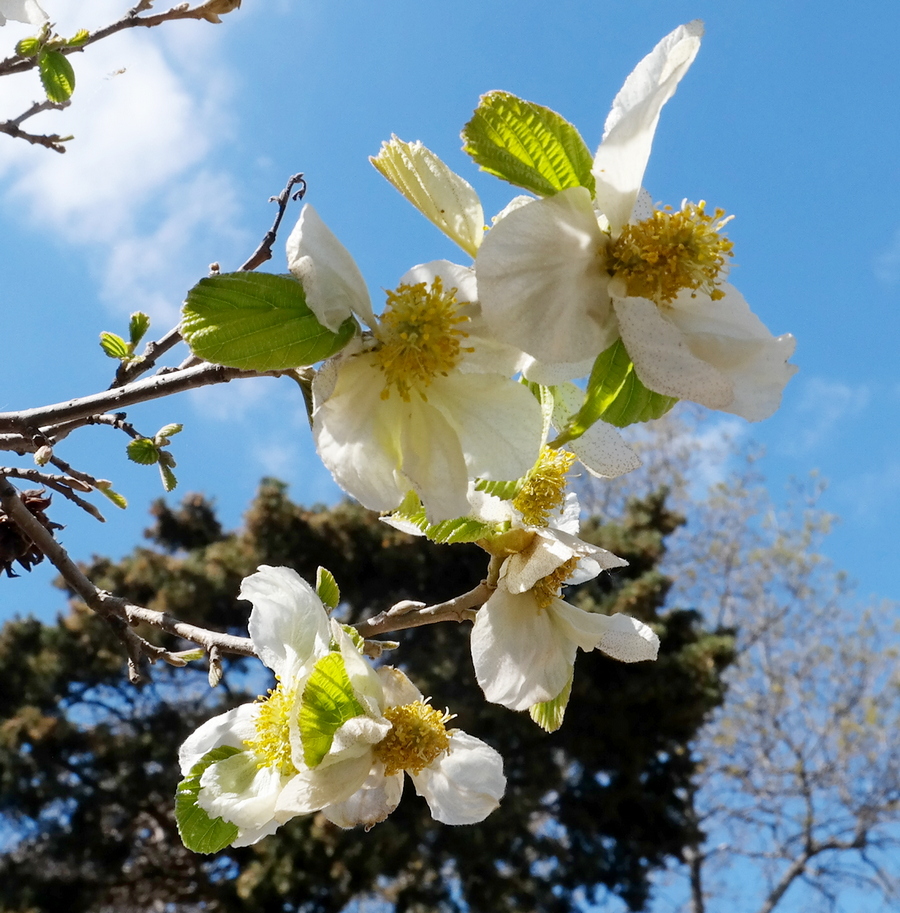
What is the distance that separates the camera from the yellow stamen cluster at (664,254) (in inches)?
22.2

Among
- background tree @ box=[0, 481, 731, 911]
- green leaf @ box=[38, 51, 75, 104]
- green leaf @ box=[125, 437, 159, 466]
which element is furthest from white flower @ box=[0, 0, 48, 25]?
background tree @ box=[0, 481, 731, 911]

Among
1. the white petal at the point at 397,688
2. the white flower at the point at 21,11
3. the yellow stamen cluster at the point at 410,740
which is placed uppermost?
the white flower at the point at 21,11

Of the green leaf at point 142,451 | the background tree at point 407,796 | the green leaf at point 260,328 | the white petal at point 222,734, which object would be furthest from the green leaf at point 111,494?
the background tree at point 407,796

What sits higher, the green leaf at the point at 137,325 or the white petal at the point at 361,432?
the green leaf at the point at 137,325

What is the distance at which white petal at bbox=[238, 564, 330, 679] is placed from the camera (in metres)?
0.80

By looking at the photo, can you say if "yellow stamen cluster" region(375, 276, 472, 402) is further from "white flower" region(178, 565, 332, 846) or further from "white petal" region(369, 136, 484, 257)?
"white flower" region(178, 565, 332, 846)

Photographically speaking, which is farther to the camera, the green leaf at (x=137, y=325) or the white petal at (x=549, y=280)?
the green leaf at (x=137, y=325)

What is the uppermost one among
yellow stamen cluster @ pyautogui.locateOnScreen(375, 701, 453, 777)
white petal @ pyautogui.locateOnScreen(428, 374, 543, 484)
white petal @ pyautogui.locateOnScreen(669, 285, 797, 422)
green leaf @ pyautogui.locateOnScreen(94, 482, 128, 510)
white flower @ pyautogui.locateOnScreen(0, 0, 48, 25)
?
white flower @ pyautogui.locateOnScreen(0, 0, 48, 25)

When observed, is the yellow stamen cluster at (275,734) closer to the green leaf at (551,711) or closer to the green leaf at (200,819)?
the green leaf at (200,819)

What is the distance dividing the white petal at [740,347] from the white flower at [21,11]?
0.98 metres

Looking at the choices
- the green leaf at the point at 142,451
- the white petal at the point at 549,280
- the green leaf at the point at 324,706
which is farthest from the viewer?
the green leaf at the point at 142,451

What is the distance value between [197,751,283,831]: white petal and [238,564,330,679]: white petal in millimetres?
83

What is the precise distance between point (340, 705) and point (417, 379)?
289mm

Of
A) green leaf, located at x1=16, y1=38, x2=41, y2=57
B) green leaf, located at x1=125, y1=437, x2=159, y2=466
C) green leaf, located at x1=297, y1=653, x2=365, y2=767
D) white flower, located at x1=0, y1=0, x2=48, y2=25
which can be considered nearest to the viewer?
green leaf, located at x1=297, y1=653, x2=365, y2=767
